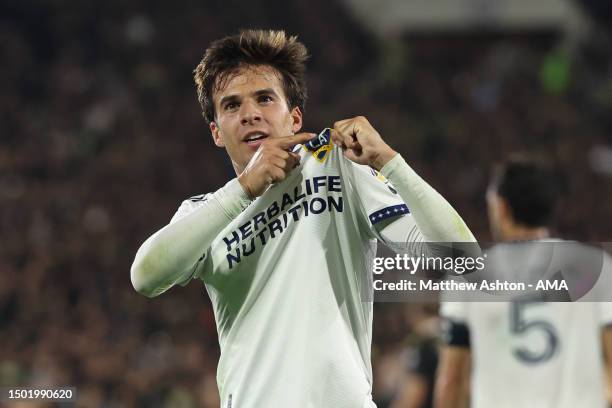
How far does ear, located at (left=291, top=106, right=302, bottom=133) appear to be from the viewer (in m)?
3.00

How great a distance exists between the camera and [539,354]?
3443 millimetres

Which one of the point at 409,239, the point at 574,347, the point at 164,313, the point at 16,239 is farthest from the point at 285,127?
the point at 16,239

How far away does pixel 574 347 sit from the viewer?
3.41 m

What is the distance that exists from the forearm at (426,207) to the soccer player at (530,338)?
0.82m

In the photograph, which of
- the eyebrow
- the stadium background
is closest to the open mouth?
the eyebrow

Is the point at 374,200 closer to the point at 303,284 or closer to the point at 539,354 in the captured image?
the point at 303,284

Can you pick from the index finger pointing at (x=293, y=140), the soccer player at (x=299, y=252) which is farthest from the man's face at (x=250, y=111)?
the index finger pointing at (x=293, y=140)

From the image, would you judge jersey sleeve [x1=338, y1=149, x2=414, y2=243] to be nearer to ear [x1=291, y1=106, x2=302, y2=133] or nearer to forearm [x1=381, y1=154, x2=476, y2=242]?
forearm [x1=381, y1=154, x2=476, y2=242]

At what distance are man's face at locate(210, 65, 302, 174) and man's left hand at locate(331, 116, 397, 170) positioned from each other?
0.36 metres

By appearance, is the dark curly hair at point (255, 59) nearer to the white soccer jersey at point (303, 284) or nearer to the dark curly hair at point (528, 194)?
the white soccer jersey at point (303, 284)

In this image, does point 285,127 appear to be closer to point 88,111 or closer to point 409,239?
point 409,239

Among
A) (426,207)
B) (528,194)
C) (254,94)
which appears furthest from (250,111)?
(528,194)

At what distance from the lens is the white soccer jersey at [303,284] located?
99.0 inches

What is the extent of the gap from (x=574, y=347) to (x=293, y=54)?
135 centimetres
